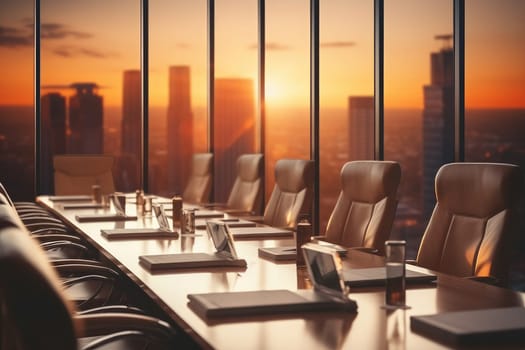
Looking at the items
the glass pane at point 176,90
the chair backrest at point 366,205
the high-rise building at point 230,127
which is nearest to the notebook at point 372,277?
the chair backrest at point 366,205

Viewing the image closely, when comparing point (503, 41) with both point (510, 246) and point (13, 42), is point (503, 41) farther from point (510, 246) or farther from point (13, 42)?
point (13, 42)

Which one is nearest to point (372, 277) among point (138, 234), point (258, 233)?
point (258, 233)

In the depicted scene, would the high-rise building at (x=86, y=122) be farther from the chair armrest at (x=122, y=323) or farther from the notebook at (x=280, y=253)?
the chair armrest at (x=122, y=323)

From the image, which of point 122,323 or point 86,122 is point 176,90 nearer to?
point 86,122

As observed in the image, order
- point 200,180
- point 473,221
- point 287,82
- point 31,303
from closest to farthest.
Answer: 1. point 31,303
2. point 473,221
3. point 200,180
4. point 287,82

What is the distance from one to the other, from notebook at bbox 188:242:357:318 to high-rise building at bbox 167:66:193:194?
22.3 feet

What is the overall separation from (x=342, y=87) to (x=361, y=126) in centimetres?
63

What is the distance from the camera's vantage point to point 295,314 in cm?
188

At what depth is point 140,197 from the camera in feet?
19.1

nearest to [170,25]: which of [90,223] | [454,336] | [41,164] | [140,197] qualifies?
[41,164]

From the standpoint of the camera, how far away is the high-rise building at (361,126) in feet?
20.7

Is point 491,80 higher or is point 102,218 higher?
point 491,80

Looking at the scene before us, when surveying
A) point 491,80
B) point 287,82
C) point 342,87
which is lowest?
point 491,80

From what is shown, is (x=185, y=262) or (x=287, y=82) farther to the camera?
(x=287, y=82)
